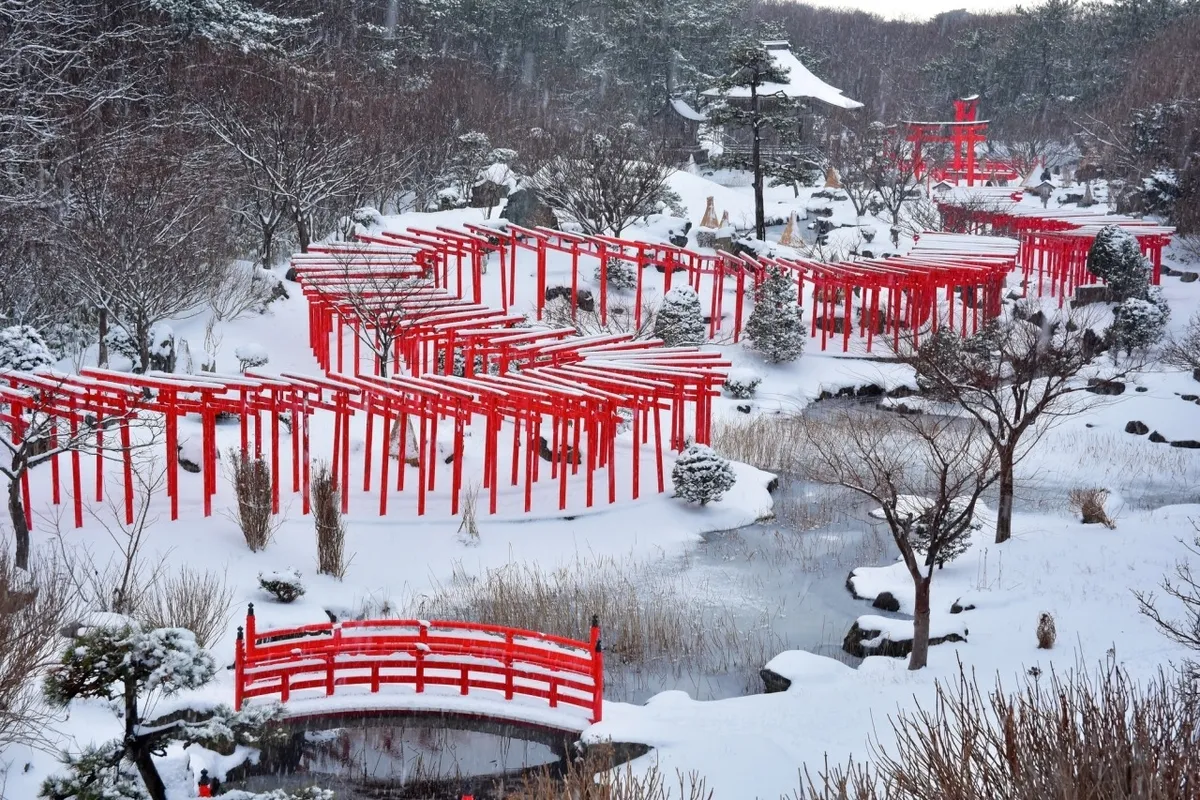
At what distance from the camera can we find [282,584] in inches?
573

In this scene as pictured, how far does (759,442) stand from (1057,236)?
54.3ft

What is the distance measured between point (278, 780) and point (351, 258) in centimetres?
1610

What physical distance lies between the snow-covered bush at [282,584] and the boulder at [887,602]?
310 inches

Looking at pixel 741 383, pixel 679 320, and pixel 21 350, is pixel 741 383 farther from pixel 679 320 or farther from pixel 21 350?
pixel 21 350

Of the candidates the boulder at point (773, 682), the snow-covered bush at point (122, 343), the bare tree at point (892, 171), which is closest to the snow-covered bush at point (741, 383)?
the snow-covered bush at point (122, 343)

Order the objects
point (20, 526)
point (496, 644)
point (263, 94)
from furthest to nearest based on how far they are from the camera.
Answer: point (263, 94), point (20, 526), point (496, 644)

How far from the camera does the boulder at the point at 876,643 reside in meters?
14.0

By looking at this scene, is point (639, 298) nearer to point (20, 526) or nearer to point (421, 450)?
point (421, 450)

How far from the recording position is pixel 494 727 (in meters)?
11.8

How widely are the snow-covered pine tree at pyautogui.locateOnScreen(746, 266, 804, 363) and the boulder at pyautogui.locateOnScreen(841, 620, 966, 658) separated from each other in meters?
14.0

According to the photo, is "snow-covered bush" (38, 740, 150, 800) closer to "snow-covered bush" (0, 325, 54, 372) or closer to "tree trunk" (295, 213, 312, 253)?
"snow-covered bush" (0, 325, 54, 372)

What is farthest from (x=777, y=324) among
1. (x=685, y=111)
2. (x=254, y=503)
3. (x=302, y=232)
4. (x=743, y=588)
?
(x=685, y=111)

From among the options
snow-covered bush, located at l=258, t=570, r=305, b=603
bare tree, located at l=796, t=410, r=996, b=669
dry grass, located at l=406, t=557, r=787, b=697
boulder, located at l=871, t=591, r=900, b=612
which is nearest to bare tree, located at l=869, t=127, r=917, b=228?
bare tree, located at l=796, t=410, r=996, b=669

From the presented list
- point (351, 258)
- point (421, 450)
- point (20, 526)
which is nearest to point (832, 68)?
point (351, 258)
